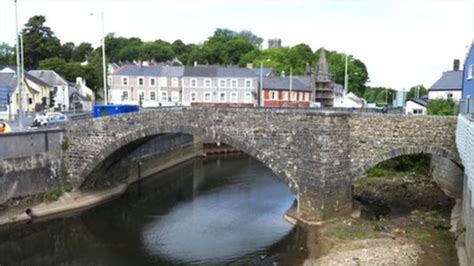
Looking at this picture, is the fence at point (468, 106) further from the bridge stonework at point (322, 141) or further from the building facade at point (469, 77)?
the bridge stonework at point (322, 141)

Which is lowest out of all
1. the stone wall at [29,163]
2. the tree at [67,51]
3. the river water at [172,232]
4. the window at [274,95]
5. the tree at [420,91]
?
the river water at [172,232]

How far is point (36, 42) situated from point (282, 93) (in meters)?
43.9

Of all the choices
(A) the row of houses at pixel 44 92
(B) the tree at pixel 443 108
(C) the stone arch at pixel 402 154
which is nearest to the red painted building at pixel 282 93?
(A) the row of houses at pixel 44 92

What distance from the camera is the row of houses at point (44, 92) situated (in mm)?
46594

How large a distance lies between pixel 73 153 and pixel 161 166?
40.9ft

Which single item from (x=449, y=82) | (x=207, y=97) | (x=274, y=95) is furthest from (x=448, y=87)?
(x=207, y=97)

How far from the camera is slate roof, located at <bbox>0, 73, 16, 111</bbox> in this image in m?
41.9

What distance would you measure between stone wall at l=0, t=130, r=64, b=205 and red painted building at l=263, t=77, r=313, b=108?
3648 cm

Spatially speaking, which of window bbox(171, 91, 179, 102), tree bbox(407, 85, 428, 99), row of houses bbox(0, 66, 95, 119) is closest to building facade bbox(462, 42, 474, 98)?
row of houses bbox(0, 66, 95, 119)

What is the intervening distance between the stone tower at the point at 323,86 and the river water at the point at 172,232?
41.1 metres

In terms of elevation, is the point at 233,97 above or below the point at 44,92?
below

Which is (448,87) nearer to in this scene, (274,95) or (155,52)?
(274,95)

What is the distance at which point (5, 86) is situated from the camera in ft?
148

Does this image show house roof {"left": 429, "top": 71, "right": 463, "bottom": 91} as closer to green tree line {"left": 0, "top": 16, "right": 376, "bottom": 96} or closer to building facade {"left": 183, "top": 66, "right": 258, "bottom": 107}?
building facade {"left": 183, "top": 66, "right": 258, "bottom": 107}
